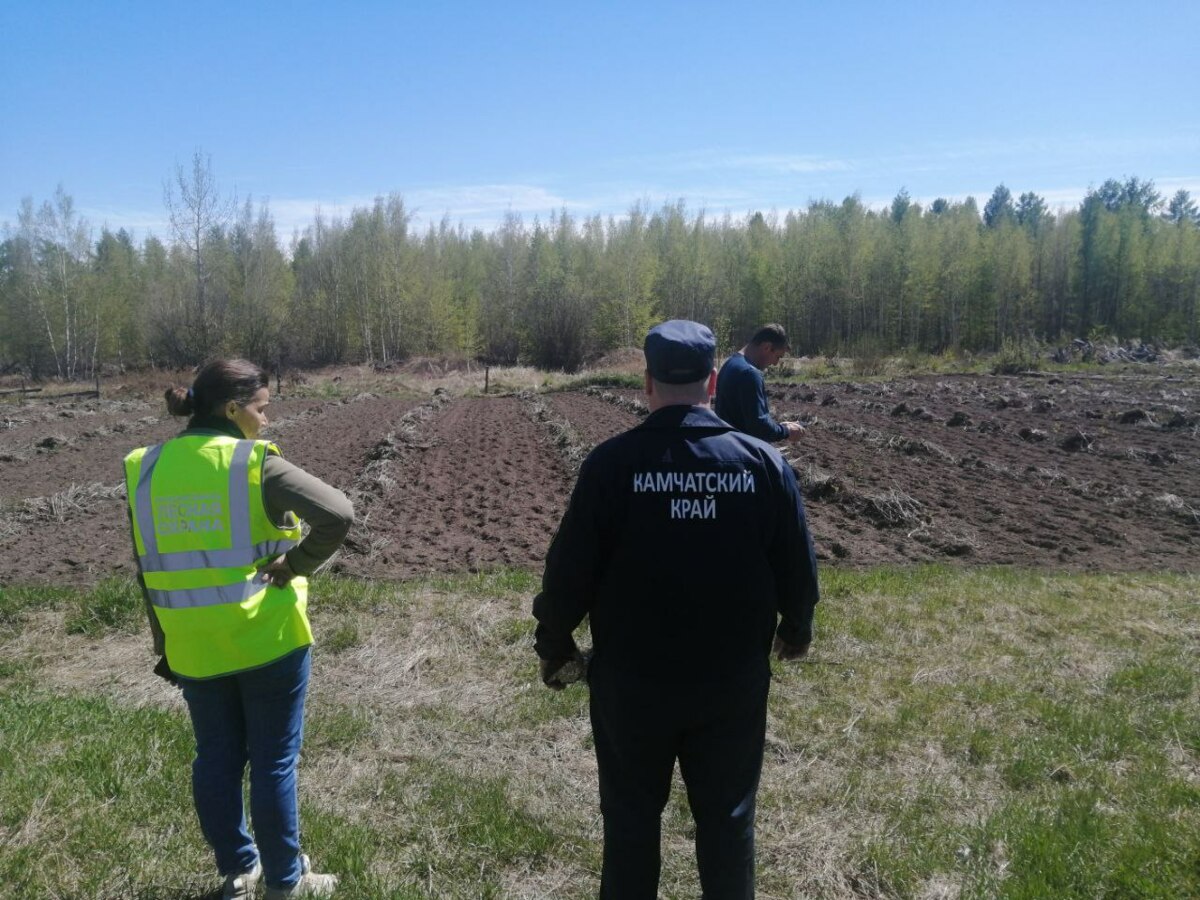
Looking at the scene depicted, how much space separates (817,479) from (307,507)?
9.47m

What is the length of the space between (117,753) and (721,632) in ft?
11.0

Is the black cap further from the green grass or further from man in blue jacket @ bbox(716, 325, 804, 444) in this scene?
man in blue jacket @ bbox(716, 325, 804, 444)

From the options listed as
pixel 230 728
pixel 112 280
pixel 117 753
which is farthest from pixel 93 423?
pixel 112 280

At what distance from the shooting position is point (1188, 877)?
2.92 meters

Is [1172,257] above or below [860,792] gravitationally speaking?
above

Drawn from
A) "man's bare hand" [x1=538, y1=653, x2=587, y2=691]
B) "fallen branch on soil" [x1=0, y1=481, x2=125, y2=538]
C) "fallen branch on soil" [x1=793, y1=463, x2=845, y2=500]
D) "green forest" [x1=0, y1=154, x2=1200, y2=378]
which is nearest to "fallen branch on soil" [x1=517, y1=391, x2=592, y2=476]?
"fallen branch on soil" [x1=793, y1=463, x2=845, y2=500]

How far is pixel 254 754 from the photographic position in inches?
106

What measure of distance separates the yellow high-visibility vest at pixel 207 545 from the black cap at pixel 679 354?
4.35 ft

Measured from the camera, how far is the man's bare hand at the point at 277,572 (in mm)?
2695

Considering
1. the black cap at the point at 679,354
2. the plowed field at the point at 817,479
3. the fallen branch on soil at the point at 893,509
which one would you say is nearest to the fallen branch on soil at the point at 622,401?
the plowed field at the point at 817,479

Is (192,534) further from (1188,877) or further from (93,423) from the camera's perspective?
(93,423)

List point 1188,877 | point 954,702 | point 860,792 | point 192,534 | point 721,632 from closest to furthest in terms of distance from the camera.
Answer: point 721,632 → point 192,534 → point 1188,877 → point 860,792 → point 954,702

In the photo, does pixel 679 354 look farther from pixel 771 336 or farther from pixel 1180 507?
pixel 1180 507

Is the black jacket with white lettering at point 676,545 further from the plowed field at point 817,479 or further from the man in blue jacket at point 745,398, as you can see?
the plowed field at point 817,479
